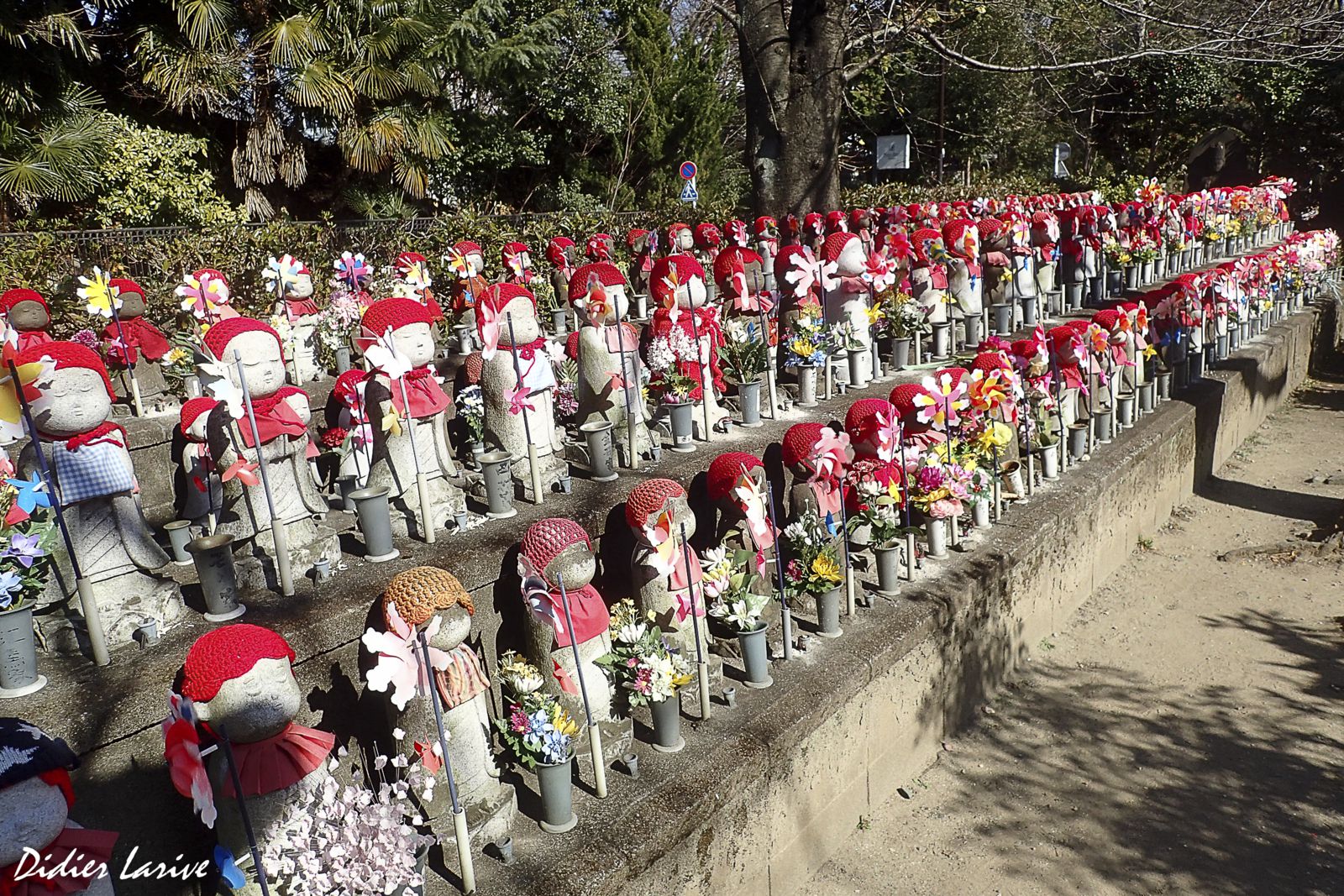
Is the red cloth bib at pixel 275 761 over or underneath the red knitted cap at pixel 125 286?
underneath

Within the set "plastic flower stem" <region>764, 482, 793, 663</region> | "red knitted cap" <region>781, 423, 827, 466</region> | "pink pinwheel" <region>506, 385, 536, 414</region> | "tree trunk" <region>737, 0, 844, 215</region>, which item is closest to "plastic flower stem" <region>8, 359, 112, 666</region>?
"pink pinwheel" <region>506, 385, 536, 414</region>

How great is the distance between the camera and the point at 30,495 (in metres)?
2.74

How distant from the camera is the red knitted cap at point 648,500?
3.41 metres

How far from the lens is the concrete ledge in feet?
8.27

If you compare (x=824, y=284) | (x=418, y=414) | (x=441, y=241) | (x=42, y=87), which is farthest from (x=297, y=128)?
(x=418, y=414)

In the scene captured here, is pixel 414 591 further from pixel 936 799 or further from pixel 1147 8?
pixel 1147 8

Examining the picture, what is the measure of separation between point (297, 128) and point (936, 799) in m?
11.8

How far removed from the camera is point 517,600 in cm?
348

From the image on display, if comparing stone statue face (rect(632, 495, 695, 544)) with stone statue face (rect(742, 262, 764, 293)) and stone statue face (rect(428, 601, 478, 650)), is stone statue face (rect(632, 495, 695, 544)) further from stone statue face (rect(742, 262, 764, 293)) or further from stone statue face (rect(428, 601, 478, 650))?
stone statue face (rect(742, 262, 764, 293))

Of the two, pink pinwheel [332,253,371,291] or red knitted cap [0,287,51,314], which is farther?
pink pinwheel [332,253,371,291]

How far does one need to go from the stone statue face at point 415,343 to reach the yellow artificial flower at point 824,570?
1.77m

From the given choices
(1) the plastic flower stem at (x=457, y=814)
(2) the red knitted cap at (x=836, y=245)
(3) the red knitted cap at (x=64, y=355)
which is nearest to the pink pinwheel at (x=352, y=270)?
(2) the red knitted cap at (x=836, y=245)

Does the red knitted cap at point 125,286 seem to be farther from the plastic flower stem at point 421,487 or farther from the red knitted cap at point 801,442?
the red knitted cap at point 801,442

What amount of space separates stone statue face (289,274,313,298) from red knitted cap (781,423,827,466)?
346 cm
